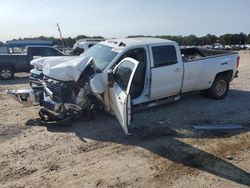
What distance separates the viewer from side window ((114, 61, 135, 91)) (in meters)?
6.85

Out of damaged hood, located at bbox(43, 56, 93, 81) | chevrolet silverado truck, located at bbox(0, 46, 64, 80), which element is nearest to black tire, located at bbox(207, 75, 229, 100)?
damaged hood, located at bbox(43, 56, 93, 81)

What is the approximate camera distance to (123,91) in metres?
6.43

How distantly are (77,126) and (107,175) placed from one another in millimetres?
2529

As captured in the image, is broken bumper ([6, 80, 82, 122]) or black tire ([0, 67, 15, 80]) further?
black tire ([0, 67, 15, 80])

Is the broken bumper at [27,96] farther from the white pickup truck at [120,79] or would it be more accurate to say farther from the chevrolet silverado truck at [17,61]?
the chevrolet silverado truck at [17,61]

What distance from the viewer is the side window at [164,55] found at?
8367 mm

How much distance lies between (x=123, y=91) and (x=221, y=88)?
4848mm

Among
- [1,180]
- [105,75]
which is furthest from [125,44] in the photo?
[1,180]

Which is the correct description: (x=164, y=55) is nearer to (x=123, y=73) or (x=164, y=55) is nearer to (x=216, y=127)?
(x=123, y=73)

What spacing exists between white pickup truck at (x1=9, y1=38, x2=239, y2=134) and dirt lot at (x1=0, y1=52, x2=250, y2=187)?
1.56 ft

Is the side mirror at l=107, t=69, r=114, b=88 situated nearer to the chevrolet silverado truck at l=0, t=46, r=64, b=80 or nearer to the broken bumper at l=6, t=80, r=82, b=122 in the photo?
the broken bumper at l=6, t=80, r=82, b=122

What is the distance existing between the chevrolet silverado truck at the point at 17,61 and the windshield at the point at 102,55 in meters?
8.11

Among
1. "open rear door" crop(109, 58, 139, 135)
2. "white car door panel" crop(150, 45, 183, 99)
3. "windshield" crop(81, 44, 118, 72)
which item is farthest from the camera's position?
"white car door panel" crop(150, 45, 183, 99)

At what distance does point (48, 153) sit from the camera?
602cm
